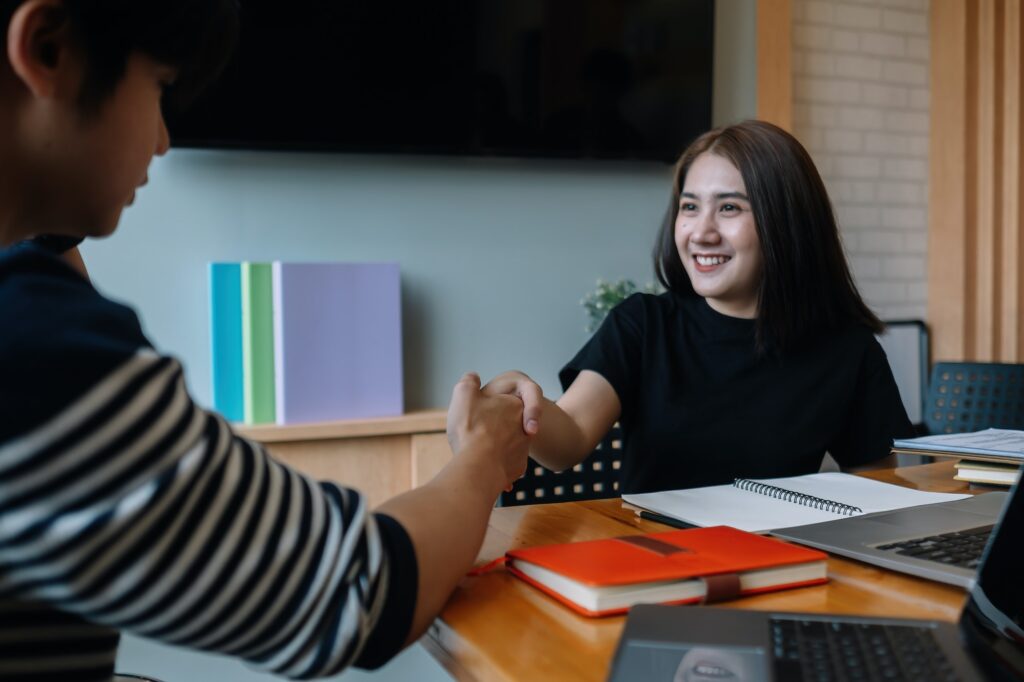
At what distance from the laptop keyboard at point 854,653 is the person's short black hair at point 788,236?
1.00 meters

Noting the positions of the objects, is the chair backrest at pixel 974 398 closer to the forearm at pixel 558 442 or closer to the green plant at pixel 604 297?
the forearm at pixel 558 442

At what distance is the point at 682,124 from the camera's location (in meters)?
3.05

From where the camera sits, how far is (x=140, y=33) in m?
0.56

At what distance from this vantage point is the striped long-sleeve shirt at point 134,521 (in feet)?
1.60

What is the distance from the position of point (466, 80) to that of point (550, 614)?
7.30 feet

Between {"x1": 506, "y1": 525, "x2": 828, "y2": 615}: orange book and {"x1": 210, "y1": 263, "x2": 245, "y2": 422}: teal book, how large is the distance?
1.74 m

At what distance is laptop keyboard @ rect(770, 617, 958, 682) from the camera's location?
58 cm

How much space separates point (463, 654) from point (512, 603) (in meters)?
0.09

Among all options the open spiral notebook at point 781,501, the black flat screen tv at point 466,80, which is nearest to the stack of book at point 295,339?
the black flat screen tv at point 466,80

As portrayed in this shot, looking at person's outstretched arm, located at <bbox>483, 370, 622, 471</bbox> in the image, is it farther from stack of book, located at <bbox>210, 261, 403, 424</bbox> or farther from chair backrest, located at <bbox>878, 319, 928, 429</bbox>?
chair backrest, located at <bbox>878, 319, 928, 429</bbox>

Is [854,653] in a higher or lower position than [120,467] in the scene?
lower

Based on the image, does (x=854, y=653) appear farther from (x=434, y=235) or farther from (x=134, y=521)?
(x=434, y=235)

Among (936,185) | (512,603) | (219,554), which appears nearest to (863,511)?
(512,603)

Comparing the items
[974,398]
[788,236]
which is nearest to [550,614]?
[788,236]
